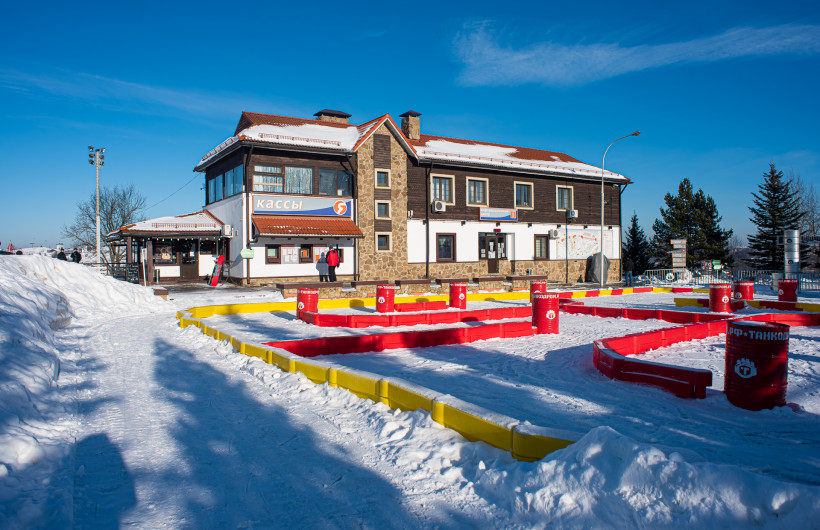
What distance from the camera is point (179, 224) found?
81.2 ft

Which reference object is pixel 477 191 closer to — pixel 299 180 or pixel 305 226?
pixel 299 180

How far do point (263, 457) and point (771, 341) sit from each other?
17.9 feet

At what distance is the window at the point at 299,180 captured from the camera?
80.7 feet

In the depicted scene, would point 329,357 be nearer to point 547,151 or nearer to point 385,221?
point 385,221

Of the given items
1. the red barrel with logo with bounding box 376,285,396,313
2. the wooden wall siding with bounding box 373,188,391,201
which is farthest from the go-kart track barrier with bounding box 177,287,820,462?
the wooden wall siding with bounding box 373,188,391,201

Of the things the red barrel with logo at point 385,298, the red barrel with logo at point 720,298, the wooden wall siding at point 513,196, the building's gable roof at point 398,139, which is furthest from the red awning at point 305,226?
the red barrel with logo at point 720,298

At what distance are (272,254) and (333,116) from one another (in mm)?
10297

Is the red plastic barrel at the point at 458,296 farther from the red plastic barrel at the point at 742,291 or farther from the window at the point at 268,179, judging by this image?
the window at the point at 268,179

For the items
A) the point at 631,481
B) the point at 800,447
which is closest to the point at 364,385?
the point at 631,481

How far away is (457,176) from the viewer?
29250 mm

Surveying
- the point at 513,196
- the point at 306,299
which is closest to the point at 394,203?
the point at 513,196

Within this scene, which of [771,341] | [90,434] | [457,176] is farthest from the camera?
[457,176]

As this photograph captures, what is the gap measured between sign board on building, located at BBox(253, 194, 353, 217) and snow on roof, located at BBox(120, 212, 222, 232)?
128 inches

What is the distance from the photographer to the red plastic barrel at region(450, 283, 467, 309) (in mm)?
16703
